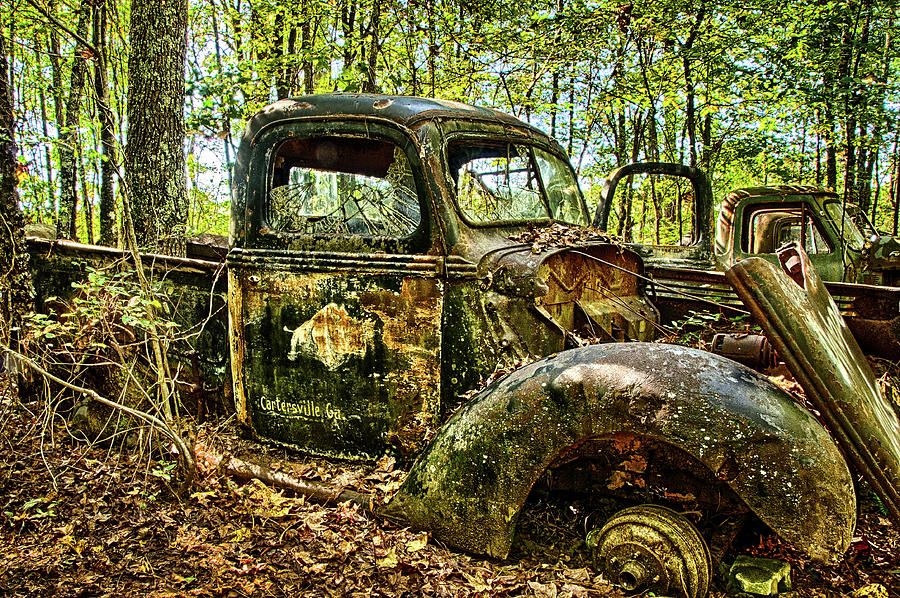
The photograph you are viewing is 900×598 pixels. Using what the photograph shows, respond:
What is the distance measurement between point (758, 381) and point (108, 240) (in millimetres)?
9359

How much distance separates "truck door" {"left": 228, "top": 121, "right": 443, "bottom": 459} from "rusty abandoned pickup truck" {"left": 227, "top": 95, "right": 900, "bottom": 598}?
1cm

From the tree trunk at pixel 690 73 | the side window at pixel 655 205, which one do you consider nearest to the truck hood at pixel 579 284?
the tree trunk at pixel 690 73

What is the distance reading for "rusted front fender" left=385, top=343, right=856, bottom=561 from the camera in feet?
5.87

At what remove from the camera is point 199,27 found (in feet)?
46.1

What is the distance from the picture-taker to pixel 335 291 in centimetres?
277

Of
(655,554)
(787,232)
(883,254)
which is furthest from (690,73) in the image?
(655,554)

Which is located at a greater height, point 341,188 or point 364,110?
point 364,110

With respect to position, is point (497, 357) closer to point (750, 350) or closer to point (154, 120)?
point (750, 350)

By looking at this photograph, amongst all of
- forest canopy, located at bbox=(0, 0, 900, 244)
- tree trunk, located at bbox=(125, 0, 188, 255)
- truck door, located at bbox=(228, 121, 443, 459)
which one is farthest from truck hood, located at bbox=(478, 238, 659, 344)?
forest canopy, located at bbox=(0, 0, 900, 244)

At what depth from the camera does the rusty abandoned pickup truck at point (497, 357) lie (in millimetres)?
1825

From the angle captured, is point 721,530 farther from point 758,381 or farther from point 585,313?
point 585,313

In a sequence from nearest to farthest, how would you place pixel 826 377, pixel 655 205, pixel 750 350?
pixel 826 377
pixel 750 350
pixel 655 205

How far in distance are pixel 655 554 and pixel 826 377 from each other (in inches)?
32.0

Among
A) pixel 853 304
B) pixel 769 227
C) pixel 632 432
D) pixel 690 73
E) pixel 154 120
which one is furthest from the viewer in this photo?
pixel 690 73
